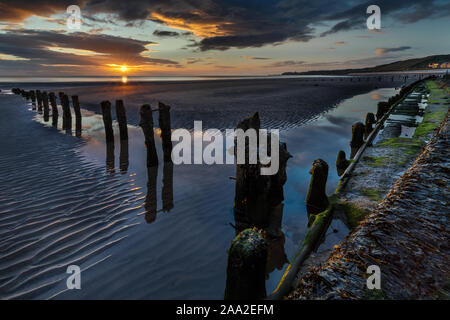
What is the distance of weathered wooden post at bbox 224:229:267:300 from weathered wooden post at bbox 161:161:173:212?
404cm

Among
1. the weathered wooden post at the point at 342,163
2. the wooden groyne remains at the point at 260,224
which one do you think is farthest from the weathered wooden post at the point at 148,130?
the weathered wooden post at the point at 342,163

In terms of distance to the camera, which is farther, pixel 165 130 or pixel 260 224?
pixel 165 130

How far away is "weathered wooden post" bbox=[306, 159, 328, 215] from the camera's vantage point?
581 cm

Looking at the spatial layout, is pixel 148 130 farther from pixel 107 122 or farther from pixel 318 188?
pixel 318 188

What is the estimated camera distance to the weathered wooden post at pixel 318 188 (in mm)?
5809

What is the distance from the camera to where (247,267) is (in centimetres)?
265

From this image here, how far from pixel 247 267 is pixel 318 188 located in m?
3.92

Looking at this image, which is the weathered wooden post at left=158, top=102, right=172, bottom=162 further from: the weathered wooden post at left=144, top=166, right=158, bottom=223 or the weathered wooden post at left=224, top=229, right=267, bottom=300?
the weathered wooden post at left=224, top=229, right=267, bottom=300

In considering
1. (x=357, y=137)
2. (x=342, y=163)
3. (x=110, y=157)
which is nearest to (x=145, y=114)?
(x=110, y=157)

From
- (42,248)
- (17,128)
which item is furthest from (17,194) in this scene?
(17,128)

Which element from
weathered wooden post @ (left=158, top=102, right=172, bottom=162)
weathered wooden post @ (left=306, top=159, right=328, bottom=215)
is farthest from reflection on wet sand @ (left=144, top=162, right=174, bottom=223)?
weathered wooden post @ (left=306, top=159, right=328, bottom=215)

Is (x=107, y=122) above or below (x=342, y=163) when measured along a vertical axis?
above

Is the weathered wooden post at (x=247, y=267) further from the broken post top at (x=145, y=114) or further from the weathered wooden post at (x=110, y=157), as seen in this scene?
the broken post top at (x=145, y=114)
